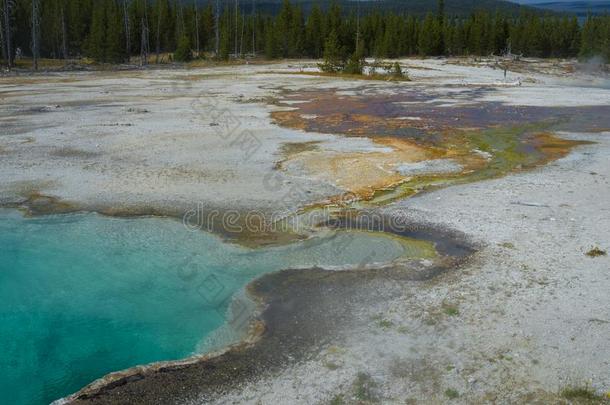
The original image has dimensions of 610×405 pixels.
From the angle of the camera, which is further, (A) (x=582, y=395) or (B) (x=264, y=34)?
(B) (x=264, y=34)

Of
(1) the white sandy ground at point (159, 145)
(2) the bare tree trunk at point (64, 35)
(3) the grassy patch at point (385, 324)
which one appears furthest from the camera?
(2) the bare tree trunk at point (64, 35)

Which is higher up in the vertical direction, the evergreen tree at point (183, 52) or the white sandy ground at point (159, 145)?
the evergreen tree at point (183, 52)

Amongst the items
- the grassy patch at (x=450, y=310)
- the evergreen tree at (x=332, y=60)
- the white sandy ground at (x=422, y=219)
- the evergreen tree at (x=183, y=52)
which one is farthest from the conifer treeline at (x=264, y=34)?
the grassy patch at (x=450, y=310)

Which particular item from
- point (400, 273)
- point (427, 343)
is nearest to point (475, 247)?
point (400, 273)

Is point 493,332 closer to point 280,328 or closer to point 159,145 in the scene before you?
point 280,328

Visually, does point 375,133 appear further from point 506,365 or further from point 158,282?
point 506,365

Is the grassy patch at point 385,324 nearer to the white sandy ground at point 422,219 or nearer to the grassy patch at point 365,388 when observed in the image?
the white sandy ground at point 422,219

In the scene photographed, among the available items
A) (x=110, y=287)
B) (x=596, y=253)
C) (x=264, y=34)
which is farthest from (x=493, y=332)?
(x=264, y=34)
